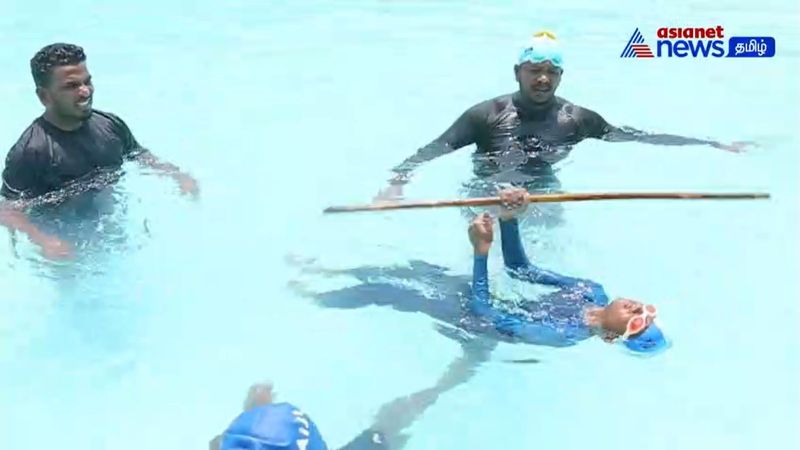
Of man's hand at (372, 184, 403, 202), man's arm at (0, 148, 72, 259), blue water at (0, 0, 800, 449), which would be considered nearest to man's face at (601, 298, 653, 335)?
blue water at (0, 0, 800, 449)

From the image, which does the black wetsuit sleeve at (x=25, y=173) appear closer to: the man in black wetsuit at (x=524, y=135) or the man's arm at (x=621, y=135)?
the man in black wetsuit at (x=524, y=135)

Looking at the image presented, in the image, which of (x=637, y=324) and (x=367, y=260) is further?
(x=367, y=260)

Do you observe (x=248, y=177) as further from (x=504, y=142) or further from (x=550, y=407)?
(x=550, y=407)

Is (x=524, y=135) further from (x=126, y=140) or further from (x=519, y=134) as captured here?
(x=126, y=140)

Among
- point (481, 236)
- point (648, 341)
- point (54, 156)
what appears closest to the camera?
point (648, 341)

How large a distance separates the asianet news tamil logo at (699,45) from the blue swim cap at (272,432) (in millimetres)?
6754

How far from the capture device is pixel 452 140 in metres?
5.68

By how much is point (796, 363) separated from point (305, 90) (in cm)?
462

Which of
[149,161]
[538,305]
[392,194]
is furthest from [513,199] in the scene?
[149,161]

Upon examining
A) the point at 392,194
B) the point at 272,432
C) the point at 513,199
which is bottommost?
the point at 272,432

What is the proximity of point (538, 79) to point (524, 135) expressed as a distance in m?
0.36

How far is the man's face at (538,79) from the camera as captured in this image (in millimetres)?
5465

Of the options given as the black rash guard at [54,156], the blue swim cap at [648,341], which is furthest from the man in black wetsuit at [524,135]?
the blue swim cap at [648,341]

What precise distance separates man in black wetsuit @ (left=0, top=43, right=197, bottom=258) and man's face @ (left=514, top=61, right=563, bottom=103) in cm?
230
